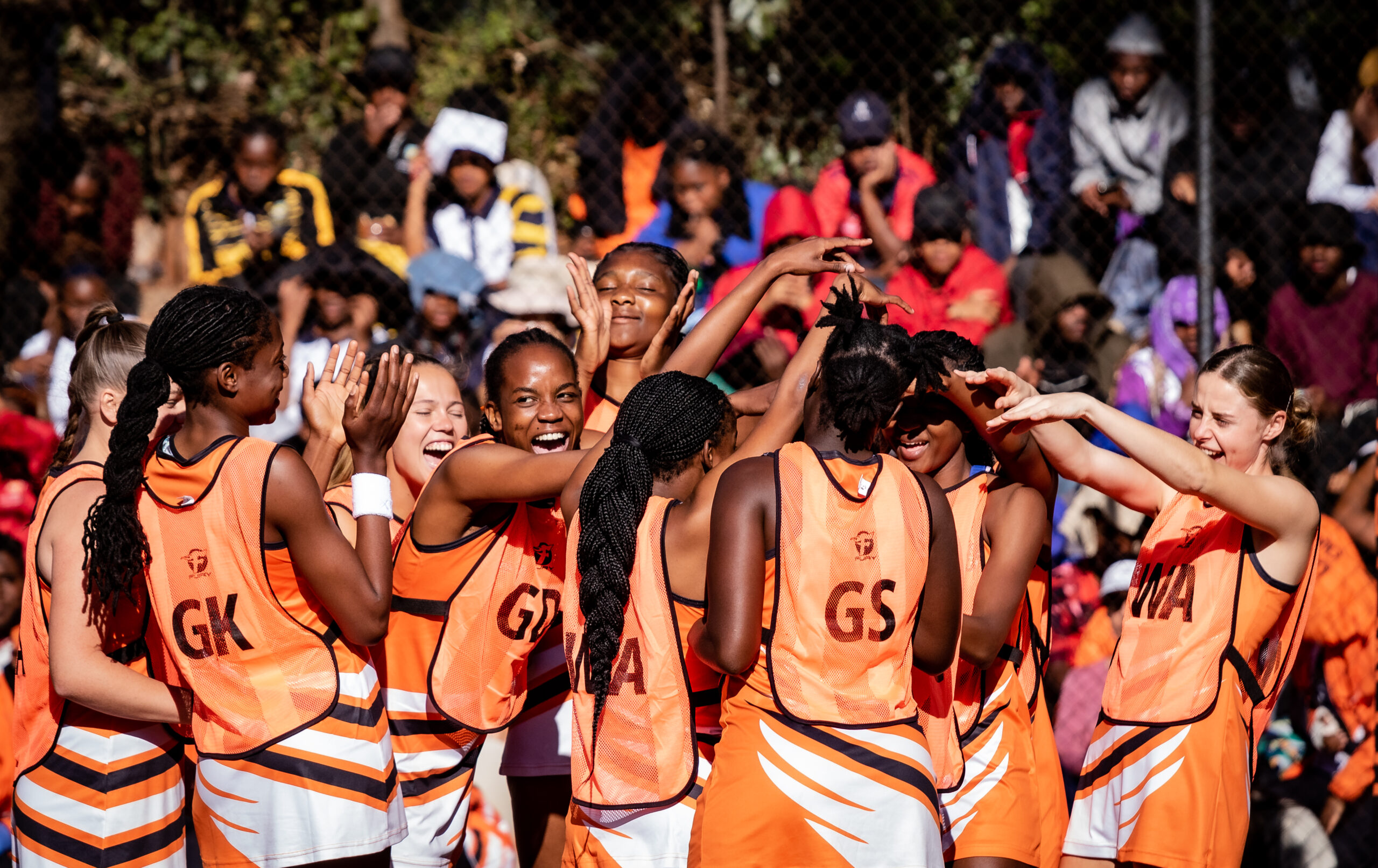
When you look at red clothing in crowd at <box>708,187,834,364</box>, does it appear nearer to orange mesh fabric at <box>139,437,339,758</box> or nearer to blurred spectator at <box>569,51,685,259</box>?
blurred spectator at <box>569,51,685,259</box>

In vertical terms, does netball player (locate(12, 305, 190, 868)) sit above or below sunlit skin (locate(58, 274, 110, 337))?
below

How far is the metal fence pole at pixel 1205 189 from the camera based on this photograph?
564 cm

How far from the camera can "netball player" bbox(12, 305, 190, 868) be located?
2.95 meters

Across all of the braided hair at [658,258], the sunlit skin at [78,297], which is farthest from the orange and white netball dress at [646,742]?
the sunlit skin at [78,297]

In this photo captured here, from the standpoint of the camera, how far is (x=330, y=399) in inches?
121

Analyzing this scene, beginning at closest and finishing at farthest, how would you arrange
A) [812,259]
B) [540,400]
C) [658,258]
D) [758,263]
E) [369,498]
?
[369,498] → [812,259] → [540,400] → [658,258] → [758,263]

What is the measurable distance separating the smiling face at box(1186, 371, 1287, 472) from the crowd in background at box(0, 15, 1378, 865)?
6.60ft

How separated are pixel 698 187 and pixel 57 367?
124 inches

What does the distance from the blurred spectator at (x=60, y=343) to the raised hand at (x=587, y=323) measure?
11.3ft

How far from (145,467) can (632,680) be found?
1.15m

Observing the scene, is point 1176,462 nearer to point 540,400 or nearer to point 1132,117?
point 540,400

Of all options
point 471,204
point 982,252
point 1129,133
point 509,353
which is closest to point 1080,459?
point 509,353

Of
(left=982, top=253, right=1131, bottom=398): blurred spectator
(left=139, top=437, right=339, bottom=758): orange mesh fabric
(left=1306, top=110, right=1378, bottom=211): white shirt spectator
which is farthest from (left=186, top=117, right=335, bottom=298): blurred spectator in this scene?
(left=1306, top=110, right=1378, bottom=211): white shirt spectator

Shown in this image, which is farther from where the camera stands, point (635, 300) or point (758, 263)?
point (758, 263)
